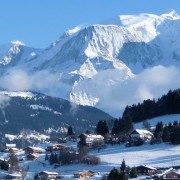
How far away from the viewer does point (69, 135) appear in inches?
6412

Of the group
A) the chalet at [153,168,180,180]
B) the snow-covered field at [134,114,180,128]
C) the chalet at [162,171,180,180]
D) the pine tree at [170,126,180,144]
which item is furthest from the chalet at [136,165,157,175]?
Result: the snow-covered field at [134,114,180,128]

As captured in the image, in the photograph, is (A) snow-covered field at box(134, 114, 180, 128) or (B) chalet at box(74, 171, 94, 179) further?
(A) snow-covered field at box(134, 114, 180, 128)

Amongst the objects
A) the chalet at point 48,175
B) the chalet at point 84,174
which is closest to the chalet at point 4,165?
the chalet at point 48,175

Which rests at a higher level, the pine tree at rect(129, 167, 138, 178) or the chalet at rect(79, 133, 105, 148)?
the chalet at rect(79, 133, 105, 148)

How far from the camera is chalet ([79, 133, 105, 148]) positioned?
429 feet

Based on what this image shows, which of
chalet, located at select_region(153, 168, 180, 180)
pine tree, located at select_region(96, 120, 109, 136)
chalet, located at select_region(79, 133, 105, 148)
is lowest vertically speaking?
chalet, located at select_region(153, 168, 180, 180)

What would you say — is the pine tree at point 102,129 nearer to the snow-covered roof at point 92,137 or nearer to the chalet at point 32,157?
the snow-covered roof at point 92,137

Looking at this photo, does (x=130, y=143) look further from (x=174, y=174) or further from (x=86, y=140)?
(x=174, y=174)

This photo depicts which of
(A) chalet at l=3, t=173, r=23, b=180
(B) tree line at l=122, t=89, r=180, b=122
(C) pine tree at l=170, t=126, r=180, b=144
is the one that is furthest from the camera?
(B) tree line at l=122, t=89, r=180, b=122

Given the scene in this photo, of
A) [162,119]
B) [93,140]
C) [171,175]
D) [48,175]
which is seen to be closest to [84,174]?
[48,175]

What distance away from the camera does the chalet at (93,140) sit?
429ft

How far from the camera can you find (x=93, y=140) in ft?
451

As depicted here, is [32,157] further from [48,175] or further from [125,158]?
[48,175]

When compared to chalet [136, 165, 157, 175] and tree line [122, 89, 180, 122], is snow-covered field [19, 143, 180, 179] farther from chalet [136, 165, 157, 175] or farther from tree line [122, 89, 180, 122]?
tree line [122, 89, 180, 122]
